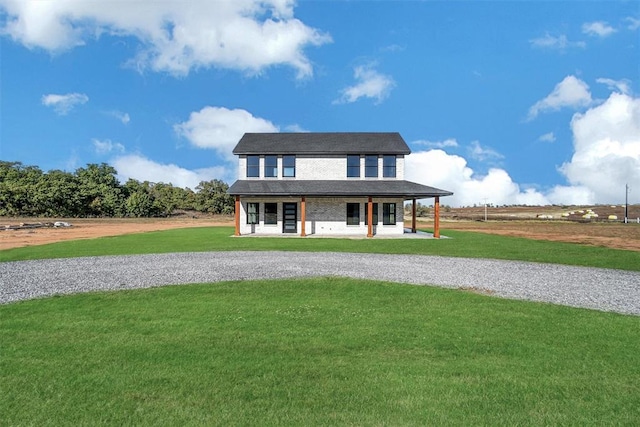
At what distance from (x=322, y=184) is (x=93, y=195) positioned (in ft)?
156

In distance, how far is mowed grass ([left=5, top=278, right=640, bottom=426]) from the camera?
3.63 meters

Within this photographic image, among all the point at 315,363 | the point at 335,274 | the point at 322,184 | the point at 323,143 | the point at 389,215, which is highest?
the point at 323,143

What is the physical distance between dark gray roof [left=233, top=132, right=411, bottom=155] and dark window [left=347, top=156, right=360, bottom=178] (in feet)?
1.94

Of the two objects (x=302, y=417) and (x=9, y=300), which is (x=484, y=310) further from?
(x=9, y=300)

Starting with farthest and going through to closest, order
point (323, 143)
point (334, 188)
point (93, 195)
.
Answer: point (93, 195), point (323, 143), point (334, 188)

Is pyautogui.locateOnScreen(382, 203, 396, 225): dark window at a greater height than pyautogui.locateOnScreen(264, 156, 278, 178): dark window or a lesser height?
lesser

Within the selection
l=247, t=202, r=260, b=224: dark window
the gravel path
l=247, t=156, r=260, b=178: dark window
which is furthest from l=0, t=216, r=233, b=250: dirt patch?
the gravel path

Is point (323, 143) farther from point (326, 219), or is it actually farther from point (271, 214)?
point (271, 214)

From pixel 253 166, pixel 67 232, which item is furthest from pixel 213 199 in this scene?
pixel 253 166

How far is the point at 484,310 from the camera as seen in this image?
735cm

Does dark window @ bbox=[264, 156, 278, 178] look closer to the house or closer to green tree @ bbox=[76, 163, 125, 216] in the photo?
the house

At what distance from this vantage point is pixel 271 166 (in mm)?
28266

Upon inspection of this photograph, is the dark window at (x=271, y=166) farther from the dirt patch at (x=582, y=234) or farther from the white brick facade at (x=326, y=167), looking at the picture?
the dirt patch at (x=582, y=234)

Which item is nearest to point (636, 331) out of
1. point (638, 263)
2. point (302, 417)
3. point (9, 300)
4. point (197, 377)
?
point (302, 417)
